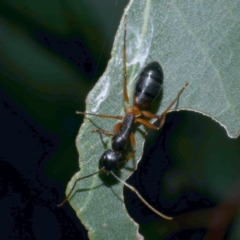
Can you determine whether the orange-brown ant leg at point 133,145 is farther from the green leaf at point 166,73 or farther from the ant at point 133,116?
the green leaf at point 166,73

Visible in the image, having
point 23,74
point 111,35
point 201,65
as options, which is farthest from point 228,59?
point 23,74

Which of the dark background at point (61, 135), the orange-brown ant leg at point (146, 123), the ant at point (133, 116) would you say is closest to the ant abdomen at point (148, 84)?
the ant at point (133, 116)

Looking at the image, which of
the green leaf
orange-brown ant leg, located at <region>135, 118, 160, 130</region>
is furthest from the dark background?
the green leaf

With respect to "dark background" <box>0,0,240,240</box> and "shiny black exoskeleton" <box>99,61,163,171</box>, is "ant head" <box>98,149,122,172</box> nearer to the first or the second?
"shiny black exoskeleton" <box>99,61,163,171</box>

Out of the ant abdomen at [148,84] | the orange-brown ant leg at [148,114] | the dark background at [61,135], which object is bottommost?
the dark background at [61,135]

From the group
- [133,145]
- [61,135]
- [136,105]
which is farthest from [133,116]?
[61,135]

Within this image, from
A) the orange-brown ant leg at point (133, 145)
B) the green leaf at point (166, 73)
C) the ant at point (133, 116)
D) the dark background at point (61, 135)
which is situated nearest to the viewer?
the green leaf at point (166, 73)
